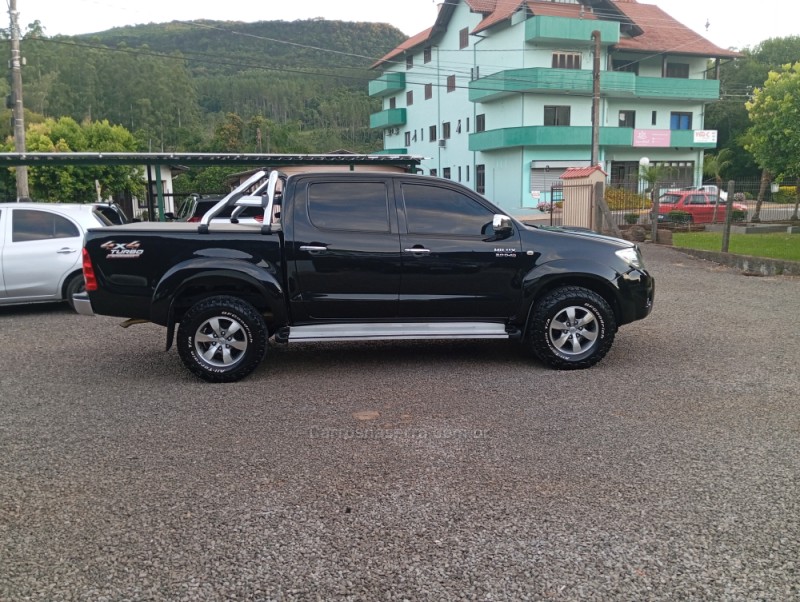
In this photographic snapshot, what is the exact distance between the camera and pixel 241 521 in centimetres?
378

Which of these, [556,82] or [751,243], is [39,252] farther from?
[556,82]

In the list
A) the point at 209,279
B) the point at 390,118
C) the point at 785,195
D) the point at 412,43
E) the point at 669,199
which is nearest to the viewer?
the point at 209,279

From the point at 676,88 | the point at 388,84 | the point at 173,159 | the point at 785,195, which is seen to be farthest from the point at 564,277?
the point at 388,84

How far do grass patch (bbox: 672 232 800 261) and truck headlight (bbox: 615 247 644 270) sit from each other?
918 cm

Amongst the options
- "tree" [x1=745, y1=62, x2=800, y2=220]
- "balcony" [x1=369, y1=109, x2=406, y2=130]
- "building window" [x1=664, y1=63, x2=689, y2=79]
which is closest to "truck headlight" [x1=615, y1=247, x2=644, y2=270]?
"tree" [x1=745, y1=62, x2=800, y2=220]

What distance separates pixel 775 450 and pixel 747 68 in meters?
69.9

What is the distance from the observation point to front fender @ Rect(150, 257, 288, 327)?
6426 millimetres

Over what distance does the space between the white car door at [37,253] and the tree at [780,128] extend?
18188mm

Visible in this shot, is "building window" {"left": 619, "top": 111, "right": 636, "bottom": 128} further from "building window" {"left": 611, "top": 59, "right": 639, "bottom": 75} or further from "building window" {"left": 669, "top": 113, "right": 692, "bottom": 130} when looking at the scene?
"building window" {"left": 669, "top": 113, "right": 692, "bottom": 130}

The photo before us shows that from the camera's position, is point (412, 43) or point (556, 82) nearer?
point (556, 82)

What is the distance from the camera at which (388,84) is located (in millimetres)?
59438

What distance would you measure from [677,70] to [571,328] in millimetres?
46047

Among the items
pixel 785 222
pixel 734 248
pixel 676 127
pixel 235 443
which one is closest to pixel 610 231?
pixel 734 248

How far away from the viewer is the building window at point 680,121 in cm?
4681
